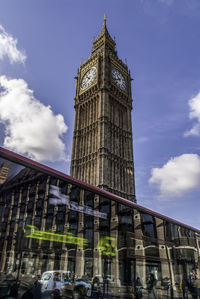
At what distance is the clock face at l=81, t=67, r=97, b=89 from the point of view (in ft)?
170

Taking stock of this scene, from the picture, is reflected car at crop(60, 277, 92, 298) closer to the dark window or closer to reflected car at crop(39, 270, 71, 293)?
reflected car at crop(39, 270, 71, 293)

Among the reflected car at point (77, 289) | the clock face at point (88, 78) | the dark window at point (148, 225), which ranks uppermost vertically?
the clock face at point (88, 78)

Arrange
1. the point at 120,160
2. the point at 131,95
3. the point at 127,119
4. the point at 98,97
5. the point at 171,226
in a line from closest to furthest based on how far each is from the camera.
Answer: the point at 171,226, the point at 120,160, the point at 98,97, the point at 127,119, the point at 131,95

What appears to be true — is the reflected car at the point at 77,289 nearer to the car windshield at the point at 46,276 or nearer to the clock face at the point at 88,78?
the car windshield at the point at 46,276

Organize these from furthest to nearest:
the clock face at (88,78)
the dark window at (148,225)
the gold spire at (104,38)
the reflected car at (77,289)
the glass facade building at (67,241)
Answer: the gold spire at (104,38)
the clock face at (88,78)
the dark window at (148,225)
the reflected car at (77,289)
the glass facade building at (67,241)

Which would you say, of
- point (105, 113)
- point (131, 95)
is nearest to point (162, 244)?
point (105, 113)

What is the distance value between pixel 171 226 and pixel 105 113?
37172mm

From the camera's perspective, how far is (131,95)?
2196 inches

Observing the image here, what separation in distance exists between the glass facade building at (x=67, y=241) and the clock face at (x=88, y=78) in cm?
4750

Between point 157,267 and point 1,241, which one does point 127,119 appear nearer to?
point 157,267

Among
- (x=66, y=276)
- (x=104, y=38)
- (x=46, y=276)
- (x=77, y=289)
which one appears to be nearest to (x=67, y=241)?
(x=66, y=276)

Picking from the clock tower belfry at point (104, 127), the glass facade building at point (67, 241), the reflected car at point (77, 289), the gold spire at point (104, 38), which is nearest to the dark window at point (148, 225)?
the glass facade building at point (67, 241)

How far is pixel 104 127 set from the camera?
43781 millimetres

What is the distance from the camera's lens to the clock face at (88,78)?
51766 mm
